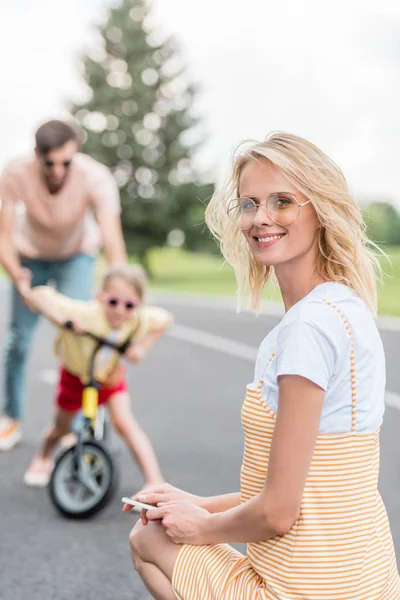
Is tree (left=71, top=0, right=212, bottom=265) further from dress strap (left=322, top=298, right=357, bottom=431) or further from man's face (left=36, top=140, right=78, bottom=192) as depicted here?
dress strap (left=322, top=298, right=357, bottom=431)

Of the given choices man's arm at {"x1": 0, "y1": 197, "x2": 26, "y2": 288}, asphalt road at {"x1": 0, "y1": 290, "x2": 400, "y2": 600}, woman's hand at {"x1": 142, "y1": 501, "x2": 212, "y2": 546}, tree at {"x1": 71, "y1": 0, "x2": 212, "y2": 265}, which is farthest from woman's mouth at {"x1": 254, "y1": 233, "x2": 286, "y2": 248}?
tree at {"x1": 71, "y1": 0, "x2": 212, "y2": 265}

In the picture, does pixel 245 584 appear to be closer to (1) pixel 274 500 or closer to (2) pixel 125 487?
(1) pixel 274 500

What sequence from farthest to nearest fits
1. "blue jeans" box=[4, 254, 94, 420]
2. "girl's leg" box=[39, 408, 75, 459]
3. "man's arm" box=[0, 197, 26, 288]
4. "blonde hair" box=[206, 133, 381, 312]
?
1. "blue jeans" box=[4, 254, 94, 420]
2. "man's arm" box=[0, 197, 26, 288]
3. "girl's leg" box=[39, 408, 75, 459]
4. "blonde hair" box=[206, 133, 381, 312]

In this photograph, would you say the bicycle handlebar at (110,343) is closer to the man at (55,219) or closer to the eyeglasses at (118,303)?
the eyeglasses at (118,303)

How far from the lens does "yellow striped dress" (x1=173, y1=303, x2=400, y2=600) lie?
2189 millimetres

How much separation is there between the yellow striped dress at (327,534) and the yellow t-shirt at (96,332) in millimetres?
2741

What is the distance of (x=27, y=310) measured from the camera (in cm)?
603

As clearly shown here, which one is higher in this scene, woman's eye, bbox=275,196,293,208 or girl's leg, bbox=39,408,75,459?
woman's eye, bbox=275,196,293,208

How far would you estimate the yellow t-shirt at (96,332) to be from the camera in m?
5.00

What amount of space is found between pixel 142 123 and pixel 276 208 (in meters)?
44.8

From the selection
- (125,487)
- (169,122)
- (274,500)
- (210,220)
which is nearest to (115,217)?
(125,487)

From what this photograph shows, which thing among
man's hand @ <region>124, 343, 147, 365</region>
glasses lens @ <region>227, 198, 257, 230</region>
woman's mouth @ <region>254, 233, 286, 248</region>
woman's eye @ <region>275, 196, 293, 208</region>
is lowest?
man's hand @ <region>124, 343, 147, 365</region>

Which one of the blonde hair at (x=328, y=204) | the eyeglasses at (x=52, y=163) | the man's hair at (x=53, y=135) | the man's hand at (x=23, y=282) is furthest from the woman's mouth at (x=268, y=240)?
the man's hand at (x=23, y=282)

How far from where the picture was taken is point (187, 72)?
46.7 meters
